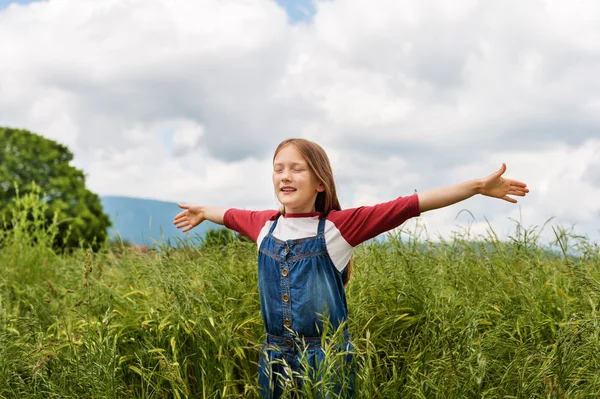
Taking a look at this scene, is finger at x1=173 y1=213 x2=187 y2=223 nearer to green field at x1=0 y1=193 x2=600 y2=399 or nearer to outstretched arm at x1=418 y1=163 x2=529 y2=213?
green field at x1=0 y1=193 x2=600 y2=399

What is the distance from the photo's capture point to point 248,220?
130 inches

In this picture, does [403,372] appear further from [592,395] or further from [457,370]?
[592,395]

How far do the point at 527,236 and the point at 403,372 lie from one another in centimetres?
198

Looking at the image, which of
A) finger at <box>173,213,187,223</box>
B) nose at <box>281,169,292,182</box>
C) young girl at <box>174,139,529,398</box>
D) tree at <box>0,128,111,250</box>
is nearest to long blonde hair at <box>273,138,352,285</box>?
young girl at <box>174,139,529,398</box>

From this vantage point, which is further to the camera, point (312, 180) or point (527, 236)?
point (527, 236)

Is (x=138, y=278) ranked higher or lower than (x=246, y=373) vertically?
higher

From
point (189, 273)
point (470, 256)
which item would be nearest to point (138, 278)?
point (189, 273)

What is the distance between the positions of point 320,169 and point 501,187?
870mm

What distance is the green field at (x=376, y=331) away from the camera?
10.0 ft

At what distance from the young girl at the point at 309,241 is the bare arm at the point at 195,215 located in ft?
1.68

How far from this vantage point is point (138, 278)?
4711 millimetres

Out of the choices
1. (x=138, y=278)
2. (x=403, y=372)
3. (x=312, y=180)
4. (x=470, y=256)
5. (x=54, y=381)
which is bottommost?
(x=54, y=381)

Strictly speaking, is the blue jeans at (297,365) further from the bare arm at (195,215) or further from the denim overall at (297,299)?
the bare arm at (195,215)

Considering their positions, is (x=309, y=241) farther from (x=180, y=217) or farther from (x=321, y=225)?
(x=180, y=217)
